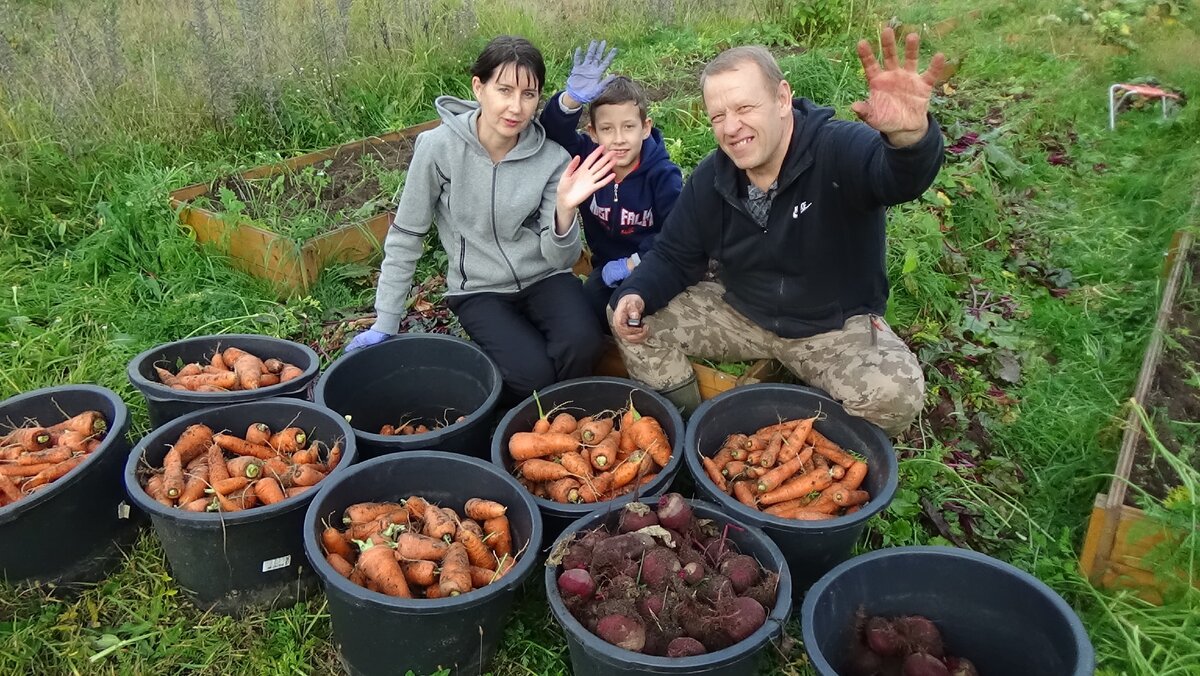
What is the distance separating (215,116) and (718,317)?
3.84 metres

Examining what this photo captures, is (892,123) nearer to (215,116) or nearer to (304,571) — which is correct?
(304,571)

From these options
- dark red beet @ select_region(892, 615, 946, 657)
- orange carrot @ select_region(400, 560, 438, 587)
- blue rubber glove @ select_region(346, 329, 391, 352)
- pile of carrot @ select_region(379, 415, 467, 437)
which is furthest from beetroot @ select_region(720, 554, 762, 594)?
blue rubber glove @ select_region(346, 329, 391, 352)

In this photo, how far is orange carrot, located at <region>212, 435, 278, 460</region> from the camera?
2.67m

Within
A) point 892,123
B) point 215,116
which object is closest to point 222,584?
point 892,123

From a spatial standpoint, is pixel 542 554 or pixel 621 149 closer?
pixel 542 554

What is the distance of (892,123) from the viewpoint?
2.11 m

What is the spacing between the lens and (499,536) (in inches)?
95.9

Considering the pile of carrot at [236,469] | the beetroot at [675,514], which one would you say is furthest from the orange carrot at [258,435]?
the beetroot at [675,514]

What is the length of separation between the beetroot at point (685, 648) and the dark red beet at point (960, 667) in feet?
2.20

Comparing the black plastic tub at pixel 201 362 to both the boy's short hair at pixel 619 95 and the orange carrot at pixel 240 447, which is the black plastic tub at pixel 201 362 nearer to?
the orange carrot at pixel 240 447

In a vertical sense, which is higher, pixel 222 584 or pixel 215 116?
pixel 215 116

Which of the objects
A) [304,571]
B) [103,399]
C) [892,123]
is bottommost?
[304,571]

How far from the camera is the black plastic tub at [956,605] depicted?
2018 millimetres

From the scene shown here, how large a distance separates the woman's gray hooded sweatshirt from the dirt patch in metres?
2.07
